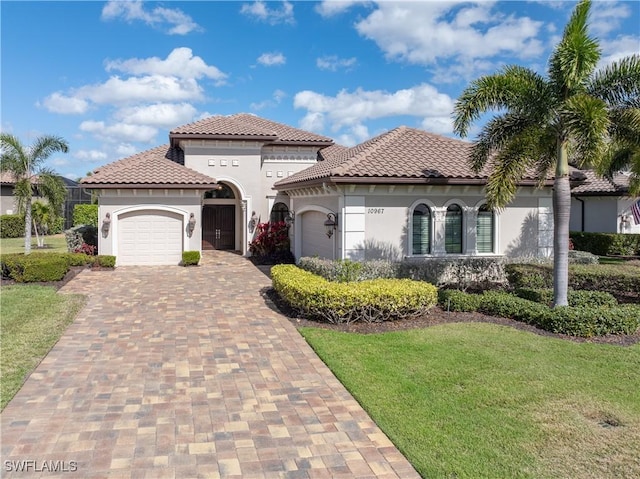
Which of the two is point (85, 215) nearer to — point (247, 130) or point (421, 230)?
point (247, 130)

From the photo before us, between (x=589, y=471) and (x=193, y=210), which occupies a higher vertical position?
(x=193, y=210)

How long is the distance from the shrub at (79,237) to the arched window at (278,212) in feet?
26.2

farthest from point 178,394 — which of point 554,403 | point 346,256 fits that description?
point 346,256

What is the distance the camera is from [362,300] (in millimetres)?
10594

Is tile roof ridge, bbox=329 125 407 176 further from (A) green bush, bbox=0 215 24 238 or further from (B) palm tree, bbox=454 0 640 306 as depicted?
(A) green bush, bbox=0 215 24 238

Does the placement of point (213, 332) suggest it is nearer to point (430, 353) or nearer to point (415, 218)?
point (430, 353)

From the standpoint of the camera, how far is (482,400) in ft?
22.2

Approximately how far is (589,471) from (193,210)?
1784cm

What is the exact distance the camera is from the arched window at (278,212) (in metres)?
24.5

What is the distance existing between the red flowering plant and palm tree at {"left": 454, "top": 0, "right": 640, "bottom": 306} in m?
12.1

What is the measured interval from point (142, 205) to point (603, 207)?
76.9 ft

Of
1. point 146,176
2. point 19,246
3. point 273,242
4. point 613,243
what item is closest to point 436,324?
point 273,242

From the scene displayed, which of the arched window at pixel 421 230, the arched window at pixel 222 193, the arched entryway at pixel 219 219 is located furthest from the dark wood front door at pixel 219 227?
the arched window at pixel 421 230

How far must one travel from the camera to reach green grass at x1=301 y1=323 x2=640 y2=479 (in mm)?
5238
